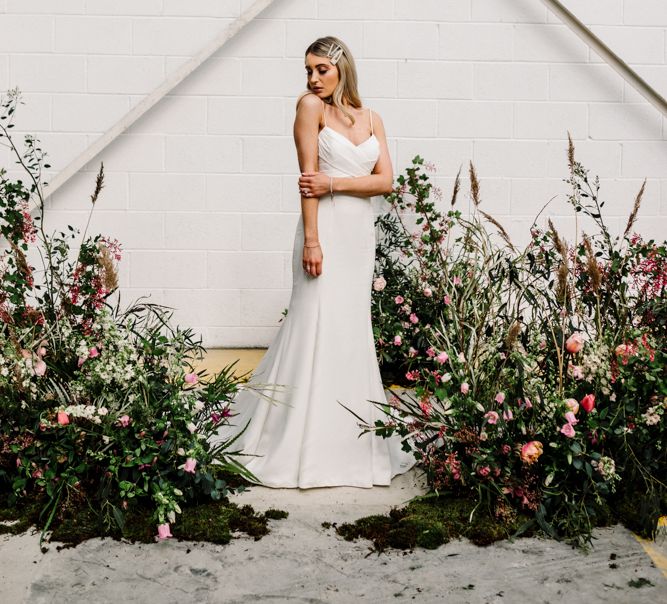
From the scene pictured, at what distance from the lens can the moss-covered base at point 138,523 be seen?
104 inches

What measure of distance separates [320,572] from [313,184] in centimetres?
147

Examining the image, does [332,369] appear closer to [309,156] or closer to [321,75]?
[309,156]

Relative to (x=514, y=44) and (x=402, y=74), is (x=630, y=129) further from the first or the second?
(x=402, y=74)

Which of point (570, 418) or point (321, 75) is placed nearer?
point (570, 418)

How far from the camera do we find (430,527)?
271cm

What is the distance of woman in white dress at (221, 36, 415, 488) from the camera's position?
10.7ft

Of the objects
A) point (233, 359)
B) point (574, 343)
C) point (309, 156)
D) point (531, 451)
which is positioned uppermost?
point (309, 156)

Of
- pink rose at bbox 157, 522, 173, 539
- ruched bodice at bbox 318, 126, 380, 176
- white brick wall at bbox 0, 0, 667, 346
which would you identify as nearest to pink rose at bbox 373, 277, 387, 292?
white brick wall at bbox 0, 0, 667, 346

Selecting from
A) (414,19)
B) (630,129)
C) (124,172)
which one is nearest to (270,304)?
(124,172)

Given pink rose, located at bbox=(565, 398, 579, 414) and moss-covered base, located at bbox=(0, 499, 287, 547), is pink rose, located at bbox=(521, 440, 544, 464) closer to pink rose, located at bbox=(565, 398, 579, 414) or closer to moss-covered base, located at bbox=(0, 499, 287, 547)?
pink rose, located at bbox=(565, 398, 579, 414)

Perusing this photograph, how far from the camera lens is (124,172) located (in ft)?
17.0

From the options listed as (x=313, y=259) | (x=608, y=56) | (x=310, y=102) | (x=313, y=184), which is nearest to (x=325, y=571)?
(x=313, y=259)

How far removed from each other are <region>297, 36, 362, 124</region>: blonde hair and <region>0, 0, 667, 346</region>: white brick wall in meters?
1.89

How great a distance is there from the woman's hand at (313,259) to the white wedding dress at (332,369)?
0.05 metres
